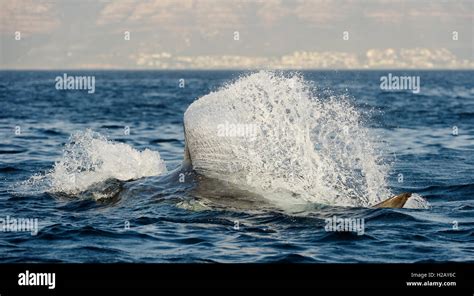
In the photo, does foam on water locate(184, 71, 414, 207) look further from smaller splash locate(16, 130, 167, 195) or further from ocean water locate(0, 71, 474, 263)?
smaller splash locate(16, 130, 167, 195)

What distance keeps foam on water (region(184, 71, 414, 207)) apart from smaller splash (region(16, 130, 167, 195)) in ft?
8.41

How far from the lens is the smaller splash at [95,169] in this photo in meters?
18.2

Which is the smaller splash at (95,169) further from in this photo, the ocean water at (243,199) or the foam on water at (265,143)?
the foam on water at (265,143)

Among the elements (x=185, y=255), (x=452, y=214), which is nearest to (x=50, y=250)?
(x=185, y=255)

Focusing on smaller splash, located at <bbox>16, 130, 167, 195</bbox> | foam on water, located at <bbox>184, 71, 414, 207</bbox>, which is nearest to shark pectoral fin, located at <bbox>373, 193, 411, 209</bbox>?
foam on water, located at <bbox>184, 71, 414, 207</bbox>

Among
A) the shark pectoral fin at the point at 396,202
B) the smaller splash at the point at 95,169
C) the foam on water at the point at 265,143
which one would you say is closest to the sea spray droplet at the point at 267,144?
the foam on water at the point at 265,143

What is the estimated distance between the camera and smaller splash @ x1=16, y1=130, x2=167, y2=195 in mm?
18203

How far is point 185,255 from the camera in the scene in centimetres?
1193

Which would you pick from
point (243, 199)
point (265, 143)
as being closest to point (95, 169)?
point (265, 143)

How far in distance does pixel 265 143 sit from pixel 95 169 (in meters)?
4.84
